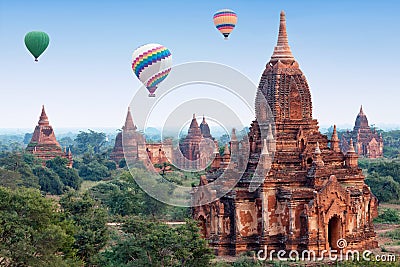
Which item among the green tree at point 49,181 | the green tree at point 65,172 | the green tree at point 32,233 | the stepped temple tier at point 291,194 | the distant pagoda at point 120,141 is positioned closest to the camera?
the green tree at point 32,233

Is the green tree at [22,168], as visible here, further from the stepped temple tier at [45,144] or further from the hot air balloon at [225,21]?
the hot air balloon at [225,21]

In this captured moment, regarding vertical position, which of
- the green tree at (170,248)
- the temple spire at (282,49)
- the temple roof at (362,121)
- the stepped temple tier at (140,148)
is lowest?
the green tree at (170,248)

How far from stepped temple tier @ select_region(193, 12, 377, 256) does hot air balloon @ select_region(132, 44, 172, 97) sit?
7.65m

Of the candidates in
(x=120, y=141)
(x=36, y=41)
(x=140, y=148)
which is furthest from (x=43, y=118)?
(x=36, y=41)

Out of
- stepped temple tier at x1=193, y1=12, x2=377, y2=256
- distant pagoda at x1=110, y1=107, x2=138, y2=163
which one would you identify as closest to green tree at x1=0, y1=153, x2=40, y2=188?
distant pagoda at x1=110, y1=107, x2=138, y2=163

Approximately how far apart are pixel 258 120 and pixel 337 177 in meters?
4.34

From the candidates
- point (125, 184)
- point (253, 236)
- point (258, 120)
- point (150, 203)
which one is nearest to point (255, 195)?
point (253, 236)

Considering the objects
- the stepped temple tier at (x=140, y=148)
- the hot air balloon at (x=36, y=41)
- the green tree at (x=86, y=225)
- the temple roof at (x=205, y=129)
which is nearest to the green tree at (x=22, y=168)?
the stepped temple tier at (x=140, y=148)

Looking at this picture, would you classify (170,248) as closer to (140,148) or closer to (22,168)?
(22,168)

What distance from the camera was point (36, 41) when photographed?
1855 inches

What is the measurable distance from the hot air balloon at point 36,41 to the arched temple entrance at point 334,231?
23118 millimetres

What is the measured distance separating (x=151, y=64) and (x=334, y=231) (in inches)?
538

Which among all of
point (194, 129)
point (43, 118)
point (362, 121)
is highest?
point (362, 121)

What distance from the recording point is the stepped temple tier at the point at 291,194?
3144 centimetres
